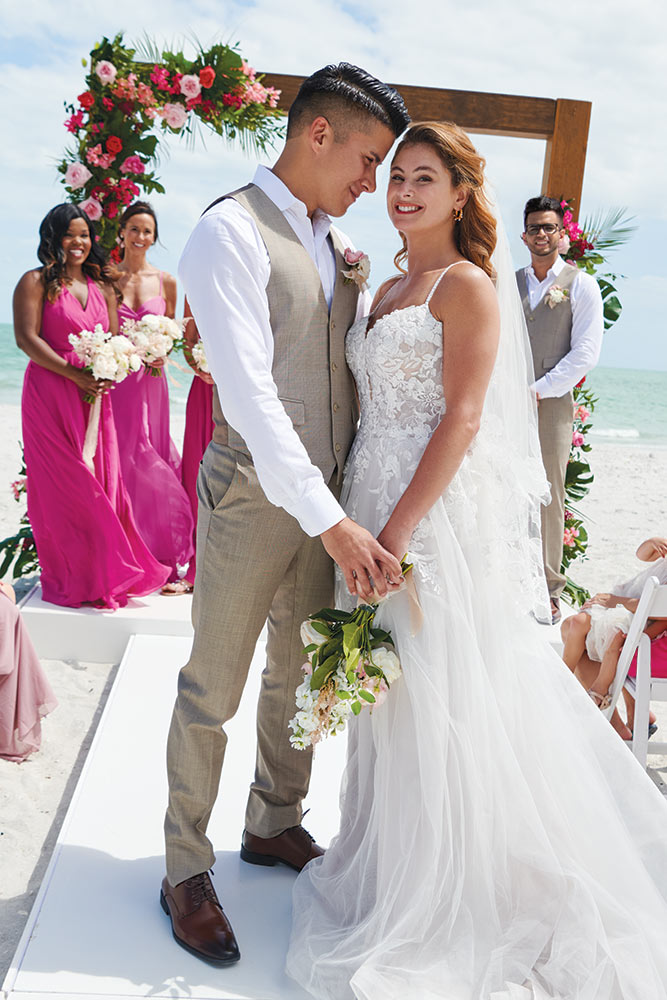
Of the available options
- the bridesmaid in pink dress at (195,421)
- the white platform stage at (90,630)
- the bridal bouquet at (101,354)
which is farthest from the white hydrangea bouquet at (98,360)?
the white platform stage at (90,630)

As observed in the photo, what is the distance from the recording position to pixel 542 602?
2.45m

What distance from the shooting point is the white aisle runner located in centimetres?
219

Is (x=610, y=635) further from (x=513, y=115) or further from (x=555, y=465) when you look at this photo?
(x=513, y=115)

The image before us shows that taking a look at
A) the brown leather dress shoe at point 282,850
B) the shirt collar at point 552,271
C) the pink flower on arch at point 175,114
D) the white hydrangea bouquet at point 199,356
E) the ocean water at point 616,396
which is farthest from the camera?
the ocean water at point 616,396

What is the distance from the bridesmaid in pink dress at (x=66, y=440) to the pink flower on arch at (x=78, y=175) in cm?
37

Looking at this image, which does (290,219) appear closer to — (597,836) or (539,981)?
(597,836)

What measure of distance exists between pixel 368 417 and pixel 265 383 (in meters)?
0.36

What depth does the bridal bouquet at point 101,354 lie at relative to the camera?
4.71 meters

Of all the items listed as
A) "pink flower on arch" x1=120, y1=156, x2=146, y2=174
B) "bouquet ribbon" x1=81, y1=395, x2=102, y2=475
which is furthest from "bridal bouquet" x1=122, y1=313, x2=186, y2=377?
"pink flower on arch" x1=120, y1=156, x2=146, y2=174

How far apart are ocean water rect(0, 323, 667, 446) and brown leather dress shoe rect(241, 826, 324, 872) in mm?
20815

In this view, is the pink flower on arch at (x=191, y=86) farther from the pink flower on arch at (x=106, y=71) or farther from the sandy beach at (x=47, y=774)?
the sandy beach at (x=47, y=774)

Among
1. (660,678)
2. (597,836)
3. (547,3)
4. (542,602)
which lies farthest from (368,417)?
(547,3)

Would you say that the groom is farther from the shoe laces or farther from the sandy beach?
the sandy beach

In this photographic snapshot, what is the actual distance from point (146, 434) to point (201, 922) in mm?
3575
